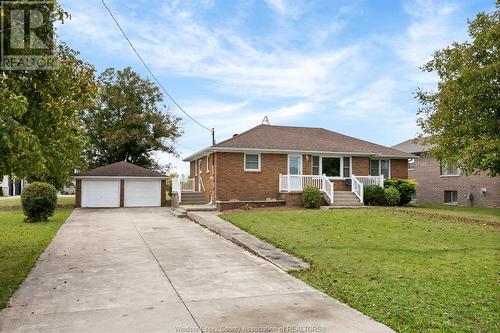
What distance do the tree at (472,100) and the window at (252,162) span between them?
28.6 ft

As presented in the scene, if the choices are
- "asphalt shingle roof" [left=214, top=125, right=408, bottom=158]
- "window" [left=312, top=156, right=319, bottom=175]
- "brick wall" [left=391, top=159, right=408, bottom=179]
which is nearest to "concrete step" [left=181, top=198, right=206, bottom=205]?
"asphalt shingle roof" [left=214, top=125, right=408, bottom=158]

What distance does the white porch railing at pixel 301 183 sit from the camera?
75.4 feet

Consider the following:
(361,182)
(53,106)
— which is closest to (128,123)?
(361,182)

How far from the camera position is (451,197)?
3114 cm

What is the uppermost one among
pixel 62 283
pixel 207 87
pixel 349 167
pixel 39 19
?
pixel 207 87

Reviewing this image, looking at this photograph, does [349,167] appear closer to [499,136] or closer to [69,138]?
[499,136]

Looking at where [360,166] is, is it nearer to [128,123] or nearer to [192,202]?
[192,202]

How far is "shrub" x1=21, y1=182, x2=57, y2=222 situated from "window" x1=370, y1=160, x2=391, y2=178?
17740 millimetres

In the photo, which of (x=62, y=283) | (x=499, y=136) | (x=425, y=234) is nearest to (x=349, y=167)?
(x=499, y=136)

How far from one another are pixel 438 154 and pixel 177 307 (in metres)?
17.3

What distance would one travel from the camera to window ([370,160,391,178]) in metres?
26.6

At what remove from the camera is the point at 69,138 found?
29.1ft

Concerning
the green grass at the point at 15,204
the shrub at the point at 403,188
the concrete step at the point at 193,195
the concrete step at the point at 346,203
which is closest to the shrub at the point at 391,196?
the shrub at the point at 403,188

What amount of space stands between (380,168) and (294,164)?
20.0ft
